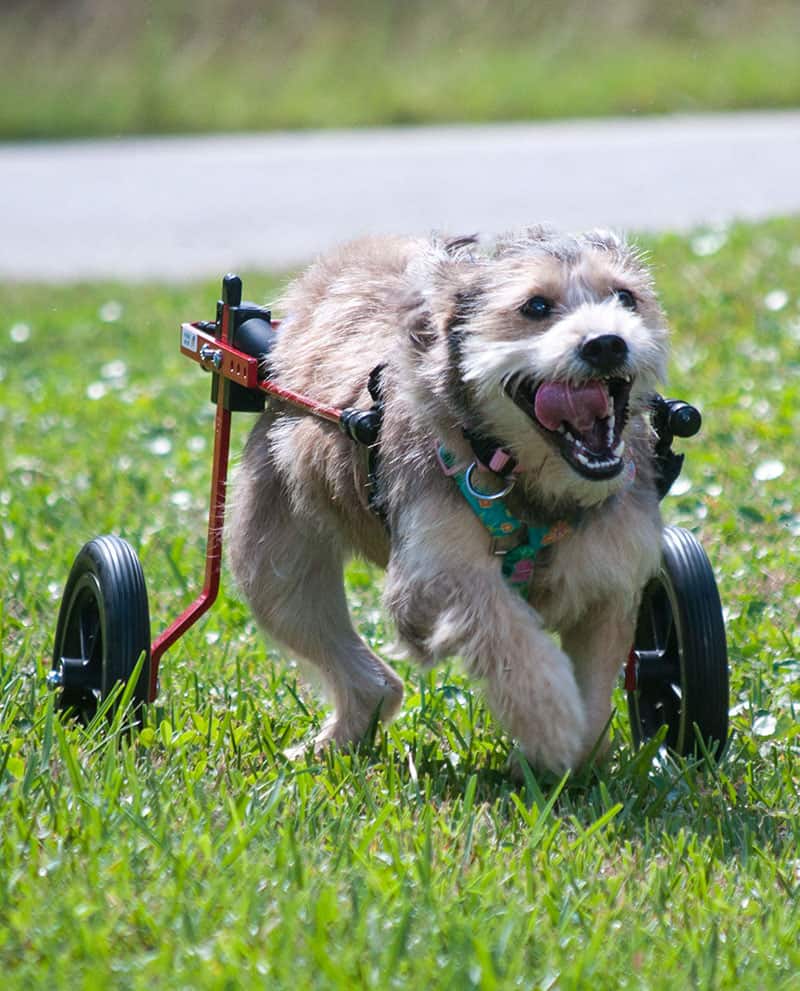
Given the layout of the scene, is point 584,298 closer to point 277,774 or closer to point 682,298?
point 277,774

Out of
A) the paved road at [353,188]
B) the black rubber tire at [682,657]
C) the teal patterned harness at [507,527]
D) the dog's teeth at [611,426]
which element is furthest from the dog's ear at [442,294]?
the paved road at [353,188]

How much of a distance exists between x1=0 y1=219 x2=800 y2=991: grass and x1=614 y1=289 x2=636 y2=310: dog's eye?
923 mm

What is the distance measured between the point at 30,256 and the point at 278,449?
858cm

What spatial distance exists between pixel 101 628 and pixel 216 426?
533 millimetres

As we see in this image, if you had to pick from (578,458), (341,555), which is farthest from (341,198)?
(578,458)

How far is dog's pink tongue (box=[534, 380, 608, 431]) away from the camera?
3.13 m

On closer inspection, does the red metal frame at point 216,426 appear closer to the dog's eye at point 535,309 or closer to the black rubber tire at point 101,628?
the black rubber tire at point 101,628

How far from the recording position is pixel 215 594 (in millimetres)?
3877

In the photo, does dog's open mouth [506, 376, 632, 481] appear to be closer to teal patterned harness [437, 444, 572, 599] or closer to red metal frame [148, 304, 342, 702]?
teal patterned harness [437, 444, 572, 599]

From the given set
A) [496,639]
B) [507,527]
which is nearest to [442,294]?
[507,527]

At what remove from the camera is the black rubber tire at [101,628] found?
3.71 m

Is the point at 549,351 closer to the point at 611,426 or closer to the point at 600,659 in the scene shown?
the point at 611,426

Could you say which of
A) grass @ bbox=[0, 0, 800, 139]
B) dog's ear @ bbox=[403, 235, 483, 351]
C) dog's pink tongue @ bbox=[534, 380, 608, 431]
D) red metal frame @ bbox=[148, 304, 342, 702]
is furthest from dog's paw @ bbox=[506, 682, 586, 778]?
grass @ bbox=[0, 0, 800, 139]

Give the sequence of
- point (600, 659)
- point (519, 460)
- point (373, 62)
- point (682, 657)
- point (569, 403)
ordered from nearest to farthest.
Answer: point (569, 403), point (519, 460), point (600, 659), point (682, 657), point (373, 62)
